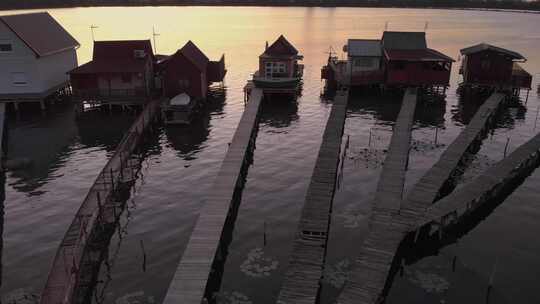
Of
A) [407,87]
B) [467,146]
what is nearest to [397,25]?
[407,87]

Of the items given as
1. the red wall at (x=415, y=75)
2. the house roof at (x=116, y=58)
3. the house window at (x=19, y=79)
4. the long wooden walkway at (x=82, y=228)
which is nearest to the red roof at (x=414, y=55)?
the red wall at (x=415, y=75)

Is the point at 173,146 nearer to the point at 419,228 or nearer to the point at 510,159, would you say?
the point at 419,228

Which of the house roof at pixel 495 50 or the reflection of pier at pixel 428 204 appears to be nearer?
the reflection of pier at pixel 428 204

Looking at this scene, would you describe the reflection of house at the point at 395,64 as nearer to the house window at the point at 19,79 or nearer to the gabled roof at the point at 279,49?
the gabled roof at the point at 279,49

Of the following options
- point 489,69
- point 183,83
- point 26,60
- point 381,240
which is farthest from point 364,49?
point 26,60

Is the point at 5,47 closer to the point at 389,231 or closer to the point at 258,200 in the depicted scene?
the point at 258,200

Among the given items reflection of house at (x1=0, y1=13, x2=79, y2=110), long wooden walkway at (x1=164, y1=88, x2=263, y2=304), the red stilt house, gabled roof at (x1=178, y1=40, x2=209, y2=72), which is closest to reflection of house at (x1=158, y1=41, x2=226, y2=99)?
gabled roof at (x1=178, y1=40, x2=209, y2=72)
